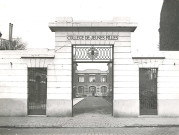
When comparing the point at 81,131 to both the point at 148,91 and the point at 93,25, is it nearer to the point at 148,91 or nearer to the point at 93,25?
the point at 148,91

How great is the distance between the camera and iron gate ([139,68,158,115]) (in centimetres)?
1526

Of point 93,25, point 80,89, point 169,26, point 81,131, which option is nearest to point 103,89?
point 80,89

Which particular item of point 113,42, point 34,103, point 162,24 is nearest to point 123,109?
point 113,42

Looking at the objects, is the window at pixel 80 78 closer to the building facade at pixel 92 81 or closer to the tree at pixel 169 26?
the building facade at pixel 92 81

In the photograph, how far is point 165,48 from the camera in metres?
30.2

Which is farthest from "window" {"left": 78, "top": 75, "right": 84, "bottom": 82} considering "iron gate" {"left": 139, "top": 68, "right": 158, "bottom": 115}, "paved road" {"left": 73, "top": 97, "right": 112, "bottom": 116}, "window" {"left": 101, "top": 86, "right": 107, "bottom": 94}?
"iron gate" {"left": 139, "top": 68, "right": 158, "bottom": 115}

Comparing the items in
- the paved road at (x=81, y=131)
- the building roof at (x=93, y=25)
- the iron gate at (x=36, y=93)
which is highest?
the building roof at (x=93, y=25)

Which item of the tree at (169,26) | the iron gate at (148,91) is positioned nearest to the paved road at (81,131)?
the iron gate at (148,91)

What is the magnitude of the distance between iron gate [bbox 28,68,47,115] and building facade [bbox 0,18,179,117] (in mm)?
65

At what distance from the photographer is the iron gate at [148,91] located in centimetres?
1526

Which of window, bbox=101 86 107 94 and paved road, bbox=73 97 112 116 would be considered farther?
window, bbox=101 86 107 94

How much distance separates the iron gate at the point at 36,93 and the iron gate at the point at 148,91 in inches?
217

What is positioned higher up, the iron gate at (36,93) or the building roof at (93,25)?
the building roof at (93,25)

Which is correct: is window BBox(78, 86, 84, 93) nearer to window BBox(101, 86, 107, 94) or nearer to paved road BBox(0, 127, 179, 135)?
window BBox(101, 86, 107, 94)
